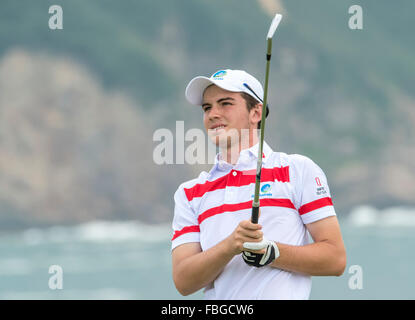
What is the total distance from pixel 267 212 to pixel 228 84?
84cm

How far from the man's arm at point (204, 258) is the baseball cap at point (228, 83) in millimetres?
962

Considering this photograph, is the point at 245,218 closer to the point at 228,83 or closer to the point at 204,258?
the point at 204,258

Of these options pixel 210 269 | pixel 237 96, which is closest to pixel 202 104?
pixel 237 96

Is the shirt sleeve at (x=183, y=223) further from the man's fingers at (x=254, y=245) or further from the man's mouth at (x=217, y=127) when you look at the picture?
the man's fingers at (x=254, y=245)

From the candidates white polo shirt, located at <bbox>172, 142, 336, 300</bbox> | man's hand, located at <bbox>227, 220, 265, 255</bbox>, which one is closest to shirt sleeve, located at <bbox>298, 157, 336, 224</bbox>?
white polo shirt, located at <bbox>172, 142, 336, 300</bbox>

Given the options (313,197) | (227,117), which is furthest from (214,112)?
(313,197)

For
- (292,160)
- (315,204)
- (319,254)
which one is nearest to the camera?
(319,254)

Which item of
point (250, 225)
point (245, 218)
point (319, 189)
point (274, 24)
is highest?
point (274, 24)

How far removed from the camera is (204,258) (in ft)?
10.6

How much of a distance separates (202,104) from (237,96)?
29 centimetres

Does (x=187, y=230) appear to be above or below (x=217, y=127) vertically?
below

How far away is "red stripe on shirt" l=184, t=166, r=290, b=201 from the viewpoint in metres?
3.37
